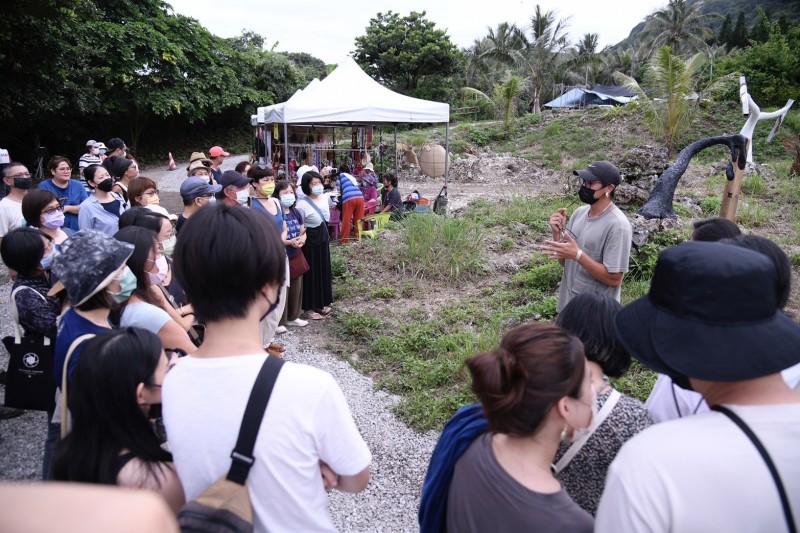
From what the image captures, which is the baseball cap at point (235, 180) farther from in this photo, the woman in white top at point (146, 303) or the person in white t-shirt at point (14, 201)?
the woman in white top at point (146, 303)

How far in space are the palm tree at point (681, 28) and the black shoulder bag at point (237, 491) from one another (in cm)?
4425

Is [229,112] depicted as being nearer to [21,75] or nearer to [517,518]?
[21,75]

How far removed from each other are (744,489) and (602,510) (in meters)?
0.26

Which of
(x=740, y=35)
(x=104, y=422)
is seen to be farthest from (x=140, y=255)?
(x=740, y=35)

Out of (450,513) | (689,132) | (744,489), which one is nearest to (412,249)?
(450,513)

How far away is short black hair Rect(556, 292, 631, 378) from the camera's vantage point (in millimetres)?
1674

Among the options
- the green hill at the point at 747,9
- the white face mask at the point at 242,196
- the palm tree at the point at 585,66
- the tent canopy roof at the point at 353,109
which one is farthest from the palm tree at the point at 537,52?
the white face mask at the point at 242,196

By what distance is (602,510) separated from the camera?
1051 millimetres

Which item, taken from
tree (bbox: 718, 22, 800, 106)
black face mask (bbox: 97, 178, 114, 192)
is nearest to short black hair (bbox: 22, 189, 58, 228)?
black face mask (bbox: 97, 178, 114, 192)

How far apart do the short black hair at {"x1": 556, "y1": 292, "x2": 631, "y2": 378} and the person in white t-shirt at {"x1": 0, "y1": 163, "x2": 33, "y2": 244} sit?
447 centimetres

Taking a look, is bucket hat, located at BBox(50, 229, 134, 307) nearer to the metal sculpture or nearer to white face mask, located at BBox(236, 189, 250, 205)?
white face mask, located at BBox(236, 189, 250, 205)

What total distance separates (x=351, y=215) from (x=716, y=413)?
6788mm

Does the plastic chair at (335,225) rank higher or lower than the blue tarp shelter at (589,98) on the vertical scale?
lower

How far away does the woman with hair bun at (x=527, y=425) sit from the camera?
1.22 metres
